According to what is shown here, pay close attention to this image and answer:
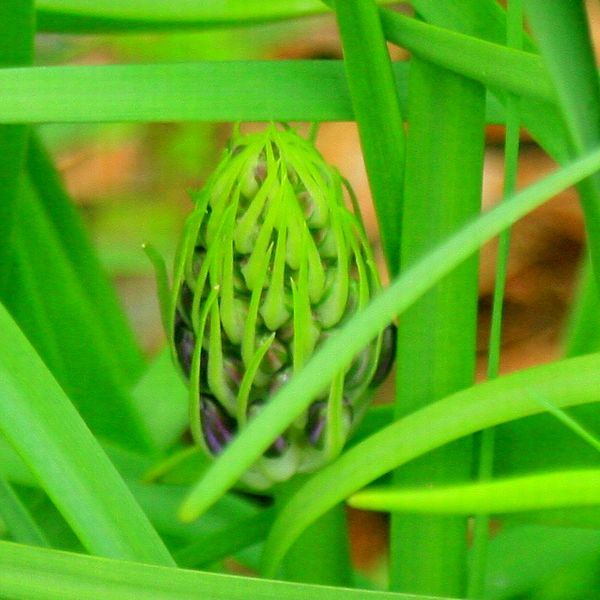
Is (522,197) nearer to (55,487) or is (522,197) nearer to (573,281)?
(55,487)

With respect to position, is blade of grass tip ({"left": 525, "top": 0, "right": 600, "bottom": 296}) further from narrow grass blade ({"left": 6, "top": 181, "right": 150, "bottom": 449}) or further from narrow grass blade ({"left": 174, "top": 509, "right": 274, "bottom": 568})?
narrow grass blade ({"left": 6, "top": 181, "right": 150, "bottom": 449})

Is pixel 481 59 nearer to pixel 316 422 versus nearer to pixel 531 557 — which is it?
pixel 316 422

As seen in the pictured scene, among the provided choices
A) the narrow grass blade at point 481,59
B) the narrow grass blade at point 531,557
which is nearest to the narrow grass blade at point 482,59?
the narrow grass blade at point 481,59

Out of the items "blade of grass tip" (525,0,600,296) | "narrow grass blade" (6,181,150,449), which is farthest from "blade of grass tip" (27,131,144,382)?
"blade of grass tip" (525,0,600,296)

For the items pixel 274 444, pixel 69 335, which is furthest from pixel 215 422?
pixel 69 335

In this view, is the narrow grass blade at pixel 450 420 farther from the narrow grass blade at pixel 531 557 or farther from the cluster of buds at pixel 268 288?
the narrow grass blade at pixel 531 557

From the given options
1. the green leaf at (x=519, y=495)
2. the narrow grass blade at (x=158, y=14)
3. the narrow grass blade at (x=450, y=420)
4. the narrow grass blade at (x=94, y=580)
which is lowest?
the narrow grass blade at (x=94, y=580)

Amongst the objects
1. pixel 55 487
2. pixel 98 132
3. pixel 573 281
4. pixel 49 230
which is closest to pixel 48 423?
pixel 55 487
